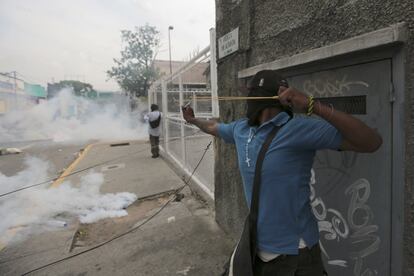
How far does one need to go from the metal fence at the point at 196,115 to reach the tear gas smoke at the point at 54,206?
154cm

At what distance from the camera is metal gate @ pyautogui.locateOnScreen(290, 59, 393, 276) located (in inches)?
79.2

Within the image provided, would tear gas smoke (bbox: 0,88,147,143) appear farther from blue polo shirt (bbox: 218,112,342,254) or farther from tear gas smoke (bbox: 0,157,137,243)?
blue polo shirt (bbox: 218,112,342,254)

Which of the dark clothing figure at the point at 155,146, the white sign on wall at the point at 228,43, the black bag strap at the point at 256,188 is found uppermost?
the white sign on wall at the point at 228,43

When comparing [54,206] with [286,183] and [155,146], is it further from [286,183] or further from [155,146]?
[286,183]

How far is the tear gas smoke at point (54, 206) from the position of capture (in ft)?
17.3

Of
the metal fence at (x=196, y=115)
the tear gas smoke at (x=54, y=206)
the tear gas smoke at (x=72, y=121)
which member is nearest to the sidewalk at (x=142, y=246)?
the tear gas smoke at (x=54, y=206)

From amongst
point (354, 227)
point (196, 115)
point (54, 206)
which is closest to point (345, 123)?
point (354, 227)

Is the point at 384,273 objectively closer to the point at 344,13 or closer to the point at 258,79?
the point at 258,79

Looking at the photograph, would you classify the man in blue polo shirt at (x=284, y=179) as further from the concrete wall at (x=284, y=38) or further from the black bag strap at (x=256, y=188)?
the concrete wall at (x=284, y=38)

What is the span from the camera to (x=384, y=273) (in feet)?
6.91

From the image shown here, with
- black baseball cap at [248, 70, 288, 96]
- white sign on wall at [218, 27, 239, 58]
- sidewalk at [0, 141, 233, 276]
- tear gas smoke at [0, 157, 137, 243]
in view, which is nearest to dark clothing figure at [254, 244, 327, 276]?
black baseball cap at [248, 70, 288, 96]

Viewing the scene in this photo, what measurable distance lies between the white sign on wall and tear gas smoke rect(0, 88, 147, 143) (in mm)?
17139

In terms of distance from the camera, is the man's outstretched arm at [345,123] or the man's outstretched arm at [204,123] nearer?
the man's outstretched arm at [345,123]

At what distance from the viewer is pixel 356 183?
7.33ft
